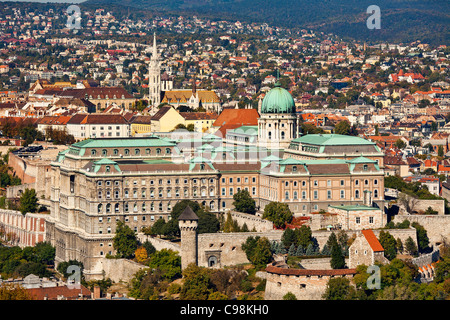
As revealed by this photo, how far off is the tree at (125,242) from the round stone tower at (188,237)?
8489 millimetres

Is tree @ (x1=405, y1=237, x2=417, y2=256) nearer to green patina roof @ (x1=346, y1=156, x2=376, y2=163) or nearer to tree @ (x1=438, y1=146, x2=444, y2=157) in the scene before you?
green patina roof @ (x1=346, y1=156, x2=376, y2=163)

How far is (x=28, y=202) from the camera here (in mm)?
122188

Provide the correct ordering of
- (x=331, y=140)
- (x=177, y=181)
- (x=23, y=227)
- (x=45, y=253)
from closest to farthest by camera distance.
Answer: (x=177, y=181) → (x=45, y=253) → (x=331, y=140) → (x=23, y=227)

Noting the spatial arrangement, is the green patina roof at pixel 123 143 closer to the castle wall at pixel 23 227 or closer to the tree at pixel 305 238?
the castle wall at pixel 23 227

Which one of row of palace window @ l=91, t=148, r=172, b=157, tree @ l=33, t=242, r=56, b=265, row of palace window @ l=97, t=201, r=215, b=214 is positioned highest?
row of palace window @ l=91, t=148, r=172, b=157

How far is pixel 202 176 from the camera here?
10538 centimetres

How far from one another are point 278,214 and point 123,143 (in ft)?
71.5

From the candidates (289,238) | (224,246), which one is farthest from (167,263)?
(289,238)

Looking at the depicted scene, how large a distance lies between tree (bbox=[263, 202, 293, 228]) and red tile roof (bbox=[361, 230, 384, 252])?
26.2ft

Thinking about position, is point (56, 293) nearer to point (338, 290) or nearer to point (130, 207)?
point (130, 207)

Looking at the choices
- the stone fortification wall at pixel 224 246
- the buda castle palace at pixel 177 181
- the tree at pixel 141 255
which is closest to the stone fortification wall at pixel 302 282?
the stone fortification wall at pixel 224 246

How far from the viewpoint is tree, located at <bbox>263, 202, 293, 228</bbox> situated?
3792 inches

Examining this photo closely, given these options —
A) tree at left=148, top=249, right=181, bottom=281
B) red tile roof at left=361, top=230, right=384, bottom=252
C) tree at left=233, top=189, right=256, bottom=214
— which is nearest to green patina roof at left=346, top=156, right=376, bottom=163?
tree at left=233, top=189, right=256, bottom=214

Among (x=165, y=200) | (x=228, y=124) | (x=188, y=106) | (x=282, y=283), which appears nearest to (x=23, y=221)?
(x=165, y=200)
